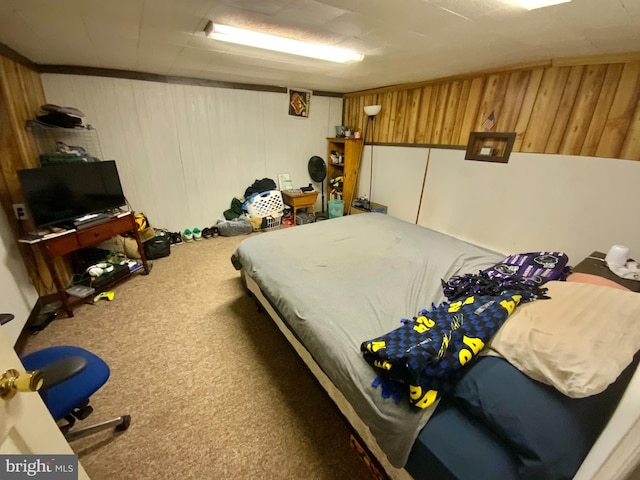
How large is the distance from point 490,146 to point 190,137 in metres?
3.84

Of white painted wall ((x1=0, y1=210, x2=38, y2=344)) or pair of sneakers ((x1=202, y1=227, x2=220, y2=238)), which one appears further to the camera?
pair of sneakers ((x1=202, y1=227, x2=220, y2=238))

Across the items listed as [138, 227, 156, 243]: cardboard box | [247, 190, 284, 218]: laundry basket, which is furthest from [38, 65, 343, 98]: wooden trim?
[138, 227, 156, 243]: cardboard box

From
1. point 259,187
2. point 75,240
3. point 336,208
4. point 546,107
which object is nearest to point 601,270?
point 546,107

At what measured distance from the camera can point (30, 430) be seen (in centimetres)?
68

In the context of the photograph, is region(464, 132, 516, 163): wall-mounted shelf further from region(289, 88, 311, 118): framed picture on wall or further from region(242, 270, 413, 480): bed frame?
region(242, 270, 413, 480): bed frame

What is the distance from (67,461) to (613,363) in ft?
5.61

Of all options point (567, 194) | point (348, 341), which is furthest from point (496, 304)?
point (567, 194)

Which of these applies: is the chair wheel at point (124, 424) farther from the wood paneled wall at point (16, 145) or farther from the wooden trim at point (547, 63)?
the wooden trim at point (547, 63)

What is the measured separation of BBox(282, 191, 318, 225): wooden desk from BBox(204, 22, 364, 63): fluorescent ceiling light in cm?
223

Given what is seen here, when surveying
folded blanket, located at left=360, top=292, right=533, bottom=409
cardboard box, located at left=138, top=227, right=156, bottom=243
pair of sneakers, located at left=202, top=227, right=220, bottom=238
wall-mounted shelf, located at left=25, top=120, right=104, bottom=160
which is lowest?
pair of sneakers, located at left=202, top=227, right=220, bottom=238

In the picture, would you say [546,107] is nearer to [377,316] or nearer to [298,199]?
[377,316]

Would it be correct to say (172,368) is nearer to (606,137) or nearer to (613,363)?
(613,363)

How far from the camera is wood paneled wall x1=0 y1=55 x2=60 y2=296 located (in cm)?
204

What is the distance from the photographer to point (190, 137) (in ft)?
12.0
